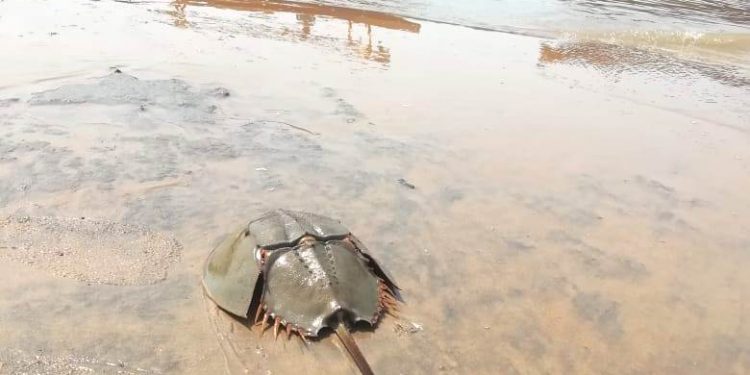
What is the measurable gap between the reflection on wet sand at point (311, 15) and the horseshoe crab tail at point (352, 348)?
19.0 feet

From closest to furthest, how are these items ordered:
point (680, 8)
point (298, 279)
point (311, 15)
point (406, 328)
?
point (298, 279) < point (406, 328) < point (311, 15) < point (680, 8)

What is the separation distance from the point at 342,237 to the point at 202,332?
2.39 feet

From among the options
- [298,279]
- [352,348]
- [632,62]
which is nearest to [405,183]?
[298,279]

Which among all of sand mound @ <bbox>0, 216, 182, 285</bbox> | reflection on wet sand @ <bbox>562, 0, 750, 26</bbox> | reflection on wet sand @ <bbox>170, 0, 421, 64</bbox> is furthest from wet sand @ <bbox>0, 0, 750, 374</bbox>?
reflection on wet sand @ <bbox>562, 0, 750, 26</bbox>

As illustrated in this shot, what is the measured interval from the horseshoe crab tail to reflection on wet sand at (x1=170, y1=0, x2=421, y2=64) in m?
5.80

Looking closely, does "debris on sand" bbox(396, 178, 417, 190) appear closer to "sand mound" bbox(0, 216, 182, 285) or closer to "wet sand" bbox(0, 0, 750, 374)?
"wet sand" bbox(0, 0, 750, 374)

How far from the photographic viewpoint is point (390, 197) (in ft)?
12.4

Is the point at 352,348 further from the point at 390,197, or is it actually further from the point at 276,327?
the point at 390,197

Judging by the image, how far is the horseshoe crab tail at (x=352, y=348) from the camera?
217 centimetres

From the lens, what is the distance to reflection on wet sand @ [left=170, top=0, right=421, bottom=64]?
8086 millimetres

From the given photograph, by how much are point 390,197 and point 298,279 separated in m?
1.45

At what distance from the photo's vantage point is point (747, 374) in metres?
2.58

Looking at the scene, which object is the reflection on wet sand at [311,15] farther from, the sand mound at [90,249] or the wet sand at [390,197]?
the sand mound at [90,249]

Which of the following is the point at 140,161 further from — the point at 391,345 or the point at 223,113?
the point at 391,345
